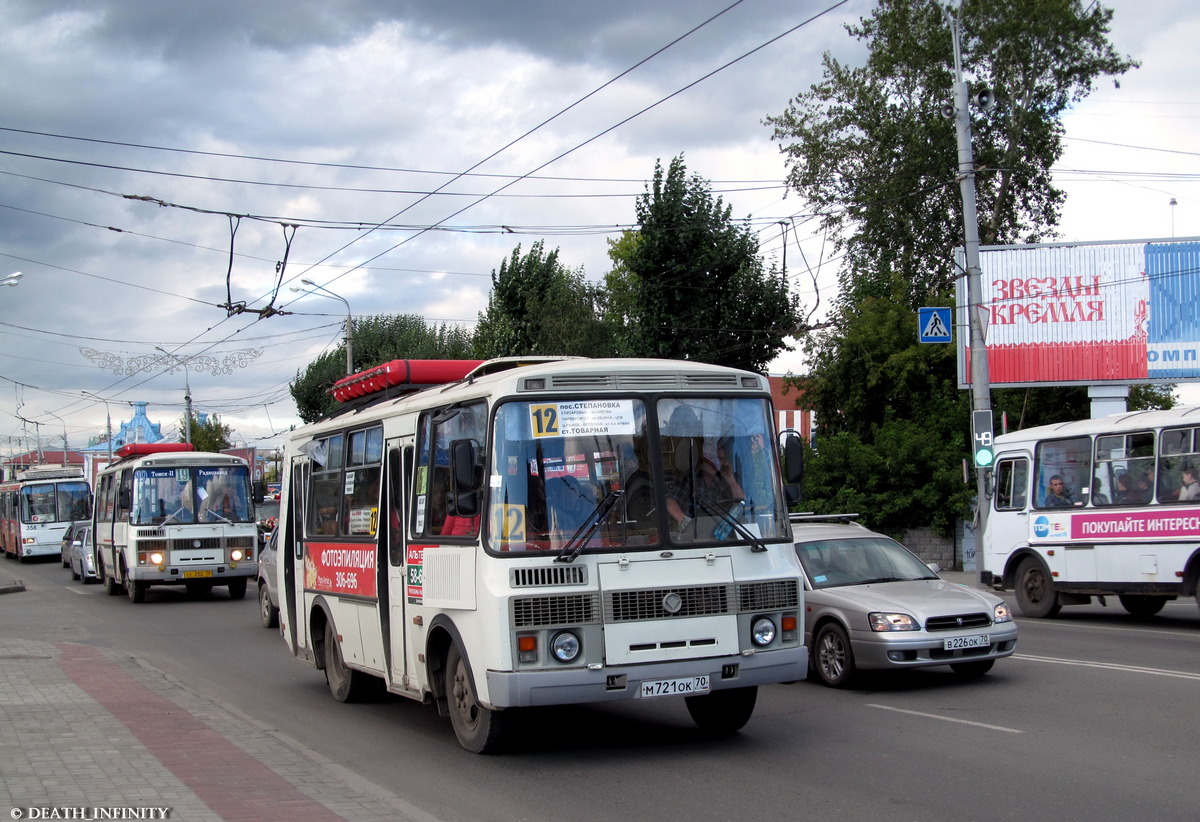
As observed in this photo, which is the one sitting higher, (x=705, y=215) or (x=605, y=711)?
(x=705, y=215)

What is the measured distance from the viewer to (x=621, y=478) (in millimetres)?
7668

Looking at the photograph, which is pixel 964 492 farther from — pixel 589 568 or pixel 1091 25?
pixel 589 568

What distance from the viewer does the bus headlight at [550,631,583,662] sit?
24.0 ft

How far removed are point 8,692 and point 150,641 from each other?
234 inches

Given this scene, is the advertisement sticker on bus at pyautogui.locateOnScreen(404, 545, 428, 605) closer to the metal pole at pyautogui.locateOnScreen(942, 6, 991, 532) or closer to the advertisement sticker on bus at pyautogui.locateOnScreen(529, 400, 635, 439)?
the advertisement sticker on bus at pyautogui.locateOnScreen(529, 400, 635, 439)

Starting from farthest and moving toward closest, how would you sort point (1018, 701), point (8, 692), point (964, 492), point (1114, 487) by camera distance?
point (964, 492) < point (1114, 487) < point (8, 692) < point (1018, 701)

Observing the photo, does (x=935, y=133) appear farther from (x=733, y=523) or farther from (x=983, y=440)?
(x=733, y=523)

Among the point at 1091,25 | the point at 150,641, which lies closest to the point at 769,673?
the point at 150,641

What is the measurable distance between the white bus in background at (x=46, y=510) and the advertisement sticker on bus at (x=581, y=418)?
37.3 meters

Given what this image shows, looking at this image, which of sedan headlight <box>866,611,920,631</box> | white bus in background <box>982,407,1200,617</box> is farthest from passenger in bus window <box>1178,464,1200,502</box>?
sedan headlight <box>866,611,920,631</box>

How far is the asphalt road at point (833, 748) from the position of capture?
6.63m

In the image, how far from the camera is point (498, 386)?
7762 millimetres

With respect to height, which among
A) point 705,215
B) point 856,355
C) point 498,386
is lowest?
point 498,386

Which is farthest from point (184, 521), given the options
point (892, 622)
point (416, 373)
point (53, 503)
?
point (53, 503)
